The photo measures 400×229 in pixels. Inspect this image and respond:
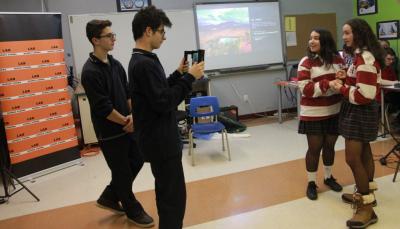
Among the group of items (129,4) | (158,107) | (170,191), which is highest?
(129,4)

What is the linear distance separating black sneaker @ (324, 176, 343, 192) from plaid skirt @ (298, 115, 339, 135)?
561 millimetres

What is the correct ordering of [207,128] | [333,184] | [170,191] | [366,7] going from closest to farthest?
1. [170,191]
2. [333,184]
3. [207,128]
4. [366,7]

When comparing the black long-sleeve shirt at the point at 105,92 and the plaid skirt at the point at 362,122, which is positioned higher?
the black long-sleeve shirt at the point at 105,92

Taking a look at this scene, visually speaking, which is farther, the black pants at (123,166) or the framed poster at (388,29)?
the framed poster at (388,29)

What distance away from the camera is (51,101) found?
421 centimetres

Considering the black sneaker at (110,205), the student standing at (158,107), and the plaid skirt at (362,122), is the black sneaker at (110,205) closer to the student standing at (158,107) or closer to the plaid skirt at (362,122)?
the student standing at (158,107)

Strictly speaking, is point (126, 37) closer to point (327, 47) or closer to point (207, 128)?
point (207, 128)

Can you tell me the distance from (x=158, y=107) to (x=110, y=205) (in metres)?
1.47

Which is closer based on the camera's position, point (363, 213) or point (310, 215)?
point (363, 213)

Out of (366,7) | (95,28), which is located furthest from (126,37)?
(366,7)

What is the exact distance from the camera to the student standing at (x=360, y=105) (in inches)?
93.0

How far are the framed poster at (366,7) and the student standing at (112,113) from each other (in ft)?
17.4

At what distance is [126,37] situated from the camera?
17.9 ft

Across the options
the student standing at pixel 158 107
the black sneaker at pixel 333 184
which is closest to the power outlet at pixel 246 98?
the black sneaker at pixel 333 184
